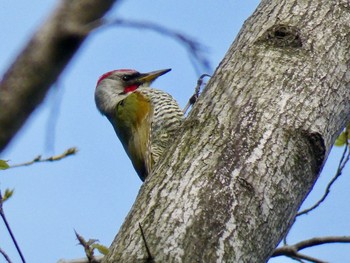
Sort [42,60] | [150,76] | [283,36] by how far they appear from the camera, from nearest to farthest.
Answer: [42,60] < [283,36] < [150,76]

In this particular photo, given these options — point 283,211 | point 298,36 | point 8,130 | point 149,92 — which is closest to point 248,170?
point 283,211

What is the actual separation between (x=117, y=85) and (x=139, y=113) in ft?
3.07

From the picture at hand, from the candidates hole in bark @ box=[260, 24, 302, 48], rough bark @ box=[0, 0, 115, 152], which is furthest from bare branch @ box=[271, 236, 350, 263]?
rough bark @ box=[0, 0, 115, 152]

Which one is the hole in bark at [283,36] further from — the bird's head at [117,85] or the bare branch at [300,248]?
the bird's head at [117,85]

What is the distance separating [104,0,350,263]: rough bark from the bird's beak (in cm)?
390

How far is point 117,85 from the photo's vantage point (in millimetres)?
7594

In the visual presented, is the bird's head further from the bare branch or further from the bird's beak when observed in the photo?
the bare branch

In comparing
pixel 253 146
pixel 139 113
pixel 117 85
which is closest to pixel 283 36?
pixel 253 146

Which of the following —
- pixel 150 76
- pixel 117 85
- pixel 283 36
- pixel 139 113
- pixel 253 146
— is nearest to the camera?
pixel 253 146

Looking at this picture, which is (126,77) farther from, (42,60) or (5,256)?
(42,60)

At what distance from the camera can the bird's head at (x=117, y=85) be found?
7334 millimetres

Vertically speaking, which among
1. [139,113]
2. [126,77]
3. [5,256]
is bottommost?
[5,256]

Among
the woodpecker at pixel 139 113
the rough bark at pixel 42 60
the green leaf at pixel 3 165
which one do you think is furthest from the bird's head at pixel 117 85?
the rough bark at pixel 42 60

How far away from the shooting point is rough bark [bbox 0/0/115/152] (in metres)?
1.10
